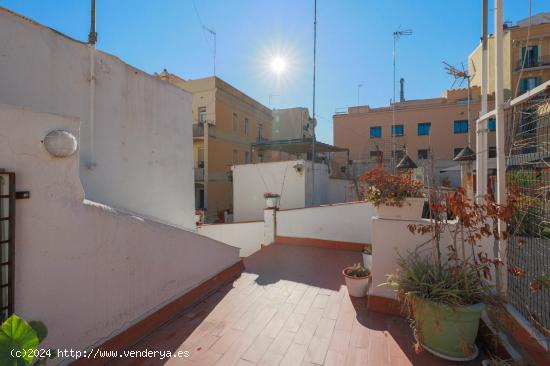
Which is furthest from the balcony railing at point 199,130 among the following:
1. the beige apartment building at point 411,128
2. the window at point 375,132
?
the window at point 375,132

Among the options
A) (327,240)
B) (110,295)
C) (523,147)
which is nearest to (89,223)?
(110,295)

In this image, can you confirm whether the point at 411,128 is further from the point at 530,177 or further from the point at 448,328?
the point at 448,328

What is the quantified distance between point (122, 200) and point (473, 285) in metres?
5.32

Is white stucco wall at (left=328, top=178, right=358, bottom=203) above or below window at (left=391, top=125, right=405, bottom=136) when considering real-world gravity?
below

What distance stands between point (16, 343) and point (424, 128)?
1161 inches

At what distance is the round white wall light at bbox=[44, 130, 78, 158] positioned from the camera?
2.22 m

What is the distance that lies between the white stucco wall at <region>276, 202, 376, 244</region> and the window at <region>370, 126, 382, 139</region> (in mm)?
22568

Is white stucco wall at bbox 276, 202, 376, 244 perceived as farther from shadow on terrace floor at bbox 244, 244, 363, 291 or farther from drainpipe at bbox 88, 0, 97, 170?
drainpipe at bbox 88, 0, 97, 170

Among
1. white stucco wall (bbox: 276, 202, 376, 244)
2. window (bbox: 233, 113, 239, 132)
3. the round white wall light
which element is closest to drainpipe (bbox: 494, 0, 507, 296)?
white stucco wall (bbox: 276, 202, 376, 244)

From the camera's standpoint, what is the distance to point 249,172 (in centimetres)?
1224

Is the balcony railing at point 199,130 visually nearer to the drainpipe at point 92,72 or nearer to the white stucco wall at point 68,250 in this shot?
the drainpipe at point 92,72

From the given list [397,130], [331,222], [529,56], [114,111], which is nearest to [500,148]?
→ [331,222]

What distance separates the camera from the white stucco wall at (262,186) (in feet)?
36.8

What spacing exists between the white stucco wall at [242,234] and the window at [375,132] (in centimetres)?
2233
